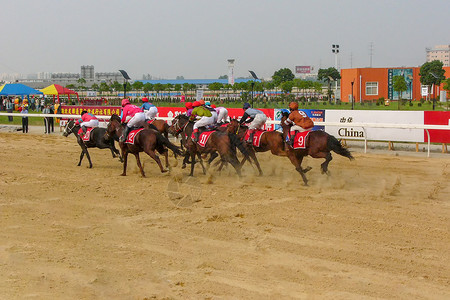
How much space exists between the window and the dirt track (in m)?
44.0

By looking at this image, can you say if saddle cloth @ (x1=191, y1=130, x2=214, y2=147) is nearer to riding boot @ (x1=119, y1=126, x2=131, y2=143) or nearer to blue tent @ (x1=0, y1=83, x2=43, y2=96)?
riding boot @ (x1=119, y1=126, x2=131, y2=143)

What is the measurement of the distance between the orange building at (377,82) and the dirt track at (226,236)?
42859 mm

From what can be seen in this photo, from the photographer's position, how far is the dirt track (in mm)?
5793

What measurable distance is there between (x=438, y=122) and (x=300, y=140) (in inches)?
294

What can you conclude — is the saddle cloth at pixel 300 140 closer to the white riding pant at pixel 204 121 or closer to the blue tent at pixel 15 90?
the white riding pant at pixel 204 121

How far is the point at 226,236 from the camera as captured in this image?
25.3ft

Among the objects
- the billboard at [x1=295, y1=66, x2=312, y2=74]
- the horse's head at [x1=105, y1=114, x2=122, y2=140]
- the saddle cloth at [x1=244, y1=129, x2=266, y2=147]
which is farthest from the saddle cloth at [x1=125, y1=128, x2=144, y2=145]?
the billboard at [x1=295, y1=66, x2=312, y2=74]

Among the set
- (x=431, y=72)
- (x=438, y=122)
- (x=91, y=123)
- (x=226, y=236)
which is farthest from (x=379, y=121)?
(x=431, y=72)

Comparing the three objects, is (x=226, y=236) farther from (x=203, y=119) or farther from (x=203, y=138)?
(x=203, y=119)

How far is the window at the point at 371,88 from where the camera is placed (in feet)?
183

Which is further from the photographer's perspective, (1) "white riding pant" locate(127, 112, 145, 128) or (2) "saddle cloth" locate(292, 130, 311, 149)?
(1) "white riding pant" locate(127, 112, 145, 128)

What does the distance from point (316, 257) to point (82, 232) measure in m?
3.41

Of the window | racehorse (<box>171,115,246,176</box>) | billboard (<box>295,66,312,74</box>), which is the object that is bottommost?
racehorse (<box>171,115,246,176</box>)

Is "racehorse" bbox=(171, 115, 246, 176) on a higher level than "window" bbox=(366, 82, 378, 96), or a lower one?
lower
